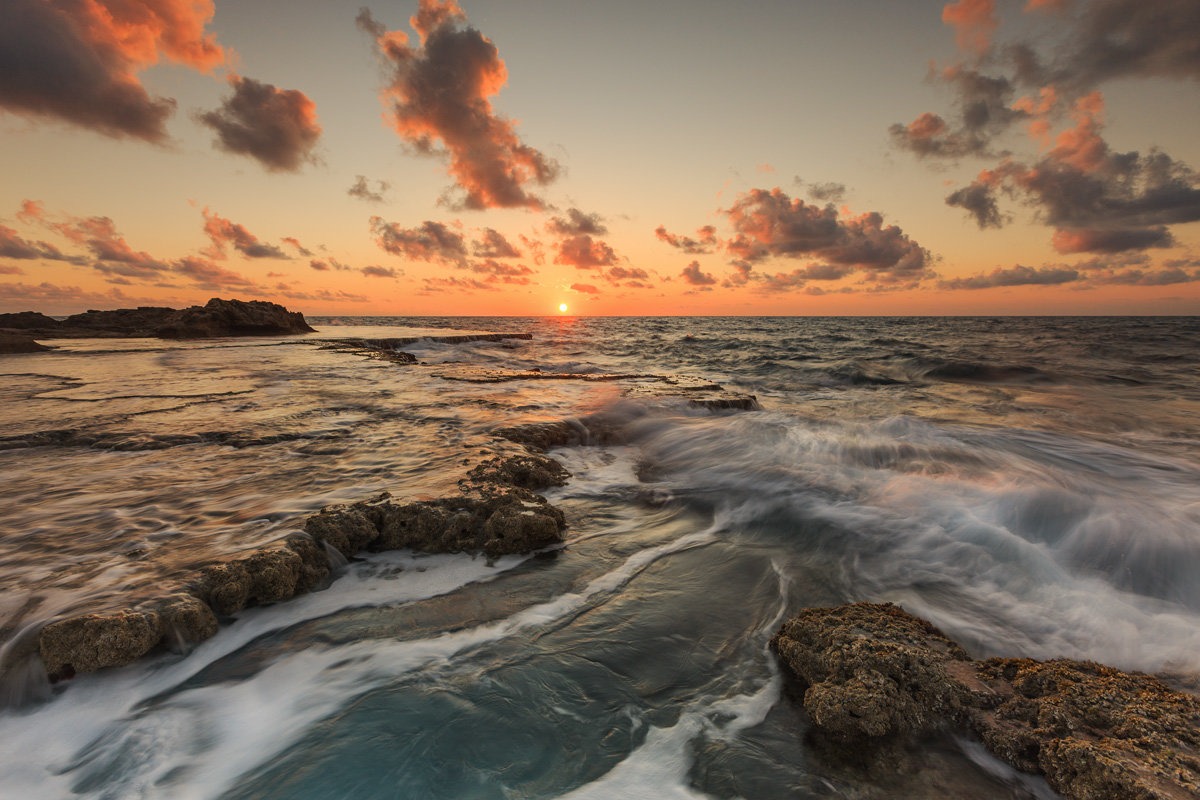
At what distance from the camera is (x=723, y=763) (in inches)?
84.4

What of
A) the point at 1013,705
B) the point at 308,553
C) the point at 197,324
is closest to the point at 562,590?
the point at 308,553

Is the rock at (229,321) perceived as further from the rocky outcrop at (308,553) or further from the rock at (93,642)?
the rock at (93,642)

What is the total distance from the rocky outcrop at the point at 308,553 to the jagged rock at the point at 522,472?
2 centimetres

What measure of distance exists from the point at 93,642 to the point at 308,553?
3.62 ft

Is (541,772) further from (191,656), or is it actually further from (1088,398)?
(1088,398)

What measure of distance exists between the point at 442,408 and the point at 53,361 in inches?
608

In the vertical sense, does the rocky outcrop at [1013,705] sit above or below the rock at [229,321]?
below

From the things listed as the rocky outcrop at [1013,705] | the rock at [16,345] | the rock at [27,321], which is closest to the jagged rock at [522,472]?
the rocky outcrop at [1013,705]

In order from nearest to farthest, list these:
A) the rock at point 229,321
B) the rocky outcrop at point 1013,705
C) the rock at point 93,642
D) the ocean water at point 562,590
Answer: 1. the rocky outcrop at point 1013,705
2. the ocean water at point 562,590
3. the rock at point 93,642
4. the rock at point 229,321

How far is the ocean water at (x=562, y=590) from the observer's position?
2127 mm

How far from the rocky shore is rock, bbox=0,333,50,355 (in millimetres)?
7759

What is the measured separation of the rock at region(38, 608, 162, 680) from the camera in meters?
2.41

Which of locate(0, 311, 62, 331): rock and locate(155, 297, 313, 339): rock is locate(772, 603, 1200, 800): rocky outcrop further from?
locate(0, 311, 62, 331): rock

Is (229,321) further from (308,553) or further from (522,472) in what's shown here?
(308,553)
